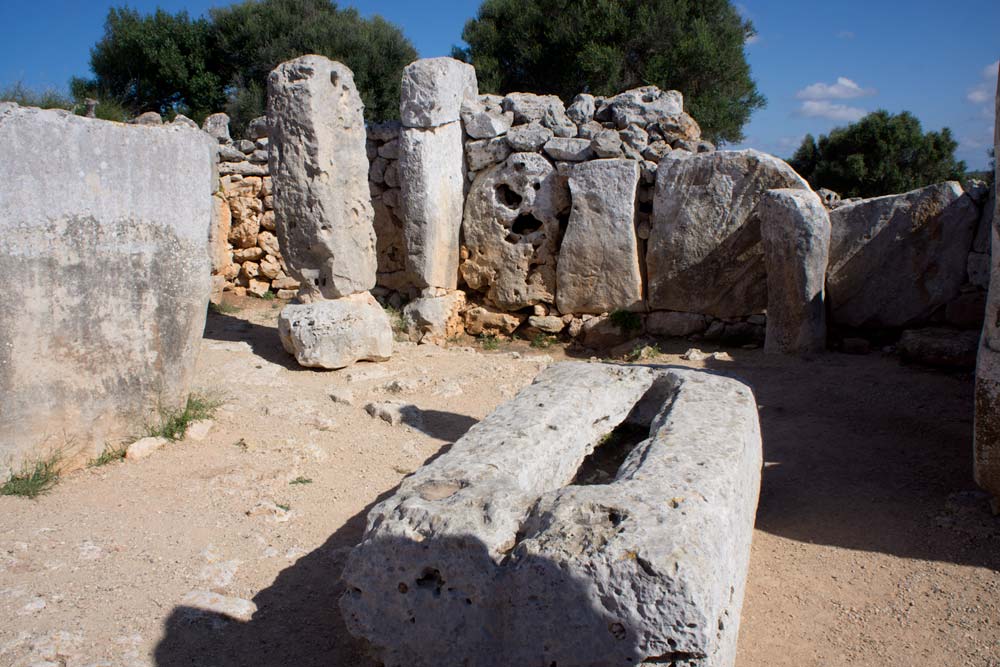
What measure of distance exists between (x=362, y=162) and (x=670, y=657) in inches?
183

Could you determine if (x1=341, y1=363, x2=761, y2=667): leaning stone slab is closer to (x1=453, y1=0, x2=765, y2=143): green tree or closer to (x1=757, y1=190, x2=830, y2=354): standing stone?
(x1=757, y1=190, x2=830, y2=354): standing stone

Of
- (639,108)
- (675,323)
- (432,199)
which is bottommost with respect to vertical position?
(675,323)

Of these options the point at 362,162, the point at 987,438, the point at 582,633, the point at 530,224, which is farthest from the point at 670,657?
the point at 530,224

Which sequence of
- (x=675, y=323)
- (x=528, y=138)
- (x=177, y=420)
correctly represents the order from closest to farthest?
(x=177, y=420) < (x=675, y=323) < (x=528, y=138)

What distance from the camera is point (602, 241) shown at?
22.9 feet

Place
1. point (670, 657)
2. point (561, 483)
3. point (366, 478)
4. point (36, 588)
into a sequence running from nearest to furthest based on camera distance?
point (670, 657)
point (36, 588)
point (561, 483)
point (366, 478)

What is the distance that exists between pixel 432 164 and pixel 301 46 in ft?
36.1

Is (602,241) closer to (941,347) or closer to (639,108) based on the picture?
(639,108)

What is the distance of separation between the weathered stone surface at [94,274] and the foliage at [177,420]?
7 centimetres

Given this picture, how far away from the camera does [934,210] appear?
600cm

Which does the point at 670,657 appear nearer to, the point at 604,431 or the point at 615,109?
the point at 604,431

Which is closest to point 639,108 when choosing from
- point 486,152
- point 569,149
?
point 569,149

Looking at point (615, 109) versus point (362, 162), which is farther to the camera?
point (615, 109)

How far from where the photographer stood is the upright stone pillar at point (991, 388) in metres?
3.13
